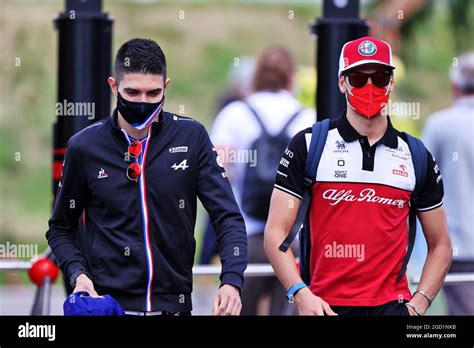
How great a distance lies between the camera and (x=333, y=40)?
6980 mm

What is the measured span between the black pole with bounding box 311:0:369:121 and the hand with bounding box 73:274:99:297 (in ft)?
6.85

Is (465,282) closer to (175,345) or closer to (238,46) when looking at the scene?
(175,345)

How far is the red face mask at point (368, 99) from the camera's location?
18.9 ft

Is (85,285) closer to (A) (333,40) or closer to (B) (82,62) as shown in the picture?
(B) (82,62)

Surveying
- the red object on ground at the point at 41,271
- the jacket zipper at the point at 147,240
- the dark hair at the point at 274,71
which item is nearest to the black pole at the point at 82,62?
the red object on ground at the point at 41,271

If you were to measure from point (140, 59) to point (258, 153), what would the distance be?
11.3ft

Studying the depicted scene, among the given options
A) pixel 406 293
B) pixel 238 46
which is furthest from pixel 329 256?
pixel 238 46

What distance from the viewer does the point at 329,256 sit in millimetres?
5688

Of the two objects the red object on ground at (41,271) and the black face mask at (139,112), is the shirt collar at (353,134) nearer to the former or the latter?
the black face mask at (139,112)

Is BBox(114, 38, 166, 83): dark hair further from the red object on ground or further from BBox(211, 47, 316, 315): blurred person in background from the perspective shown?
BBox(211, 47, 316, 315): blurred person in background

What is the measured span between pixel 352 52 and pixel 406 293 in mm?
1059

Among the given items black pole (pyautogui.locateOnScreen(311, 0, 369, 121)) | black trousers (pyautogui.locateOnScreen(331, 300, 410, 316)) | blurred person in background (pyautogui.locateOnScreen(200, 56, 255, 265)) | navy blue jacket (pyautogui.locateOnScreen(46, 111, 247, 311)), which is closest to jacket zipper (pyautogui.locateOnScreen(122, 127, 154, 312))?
navy blue jacket (pyautogui.locateOnScreen(46, 111, 247, 311))

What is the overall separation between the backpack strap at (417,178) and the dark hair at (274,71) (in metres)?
3.50

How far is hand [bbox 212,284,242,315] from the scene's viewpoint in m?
5.16
